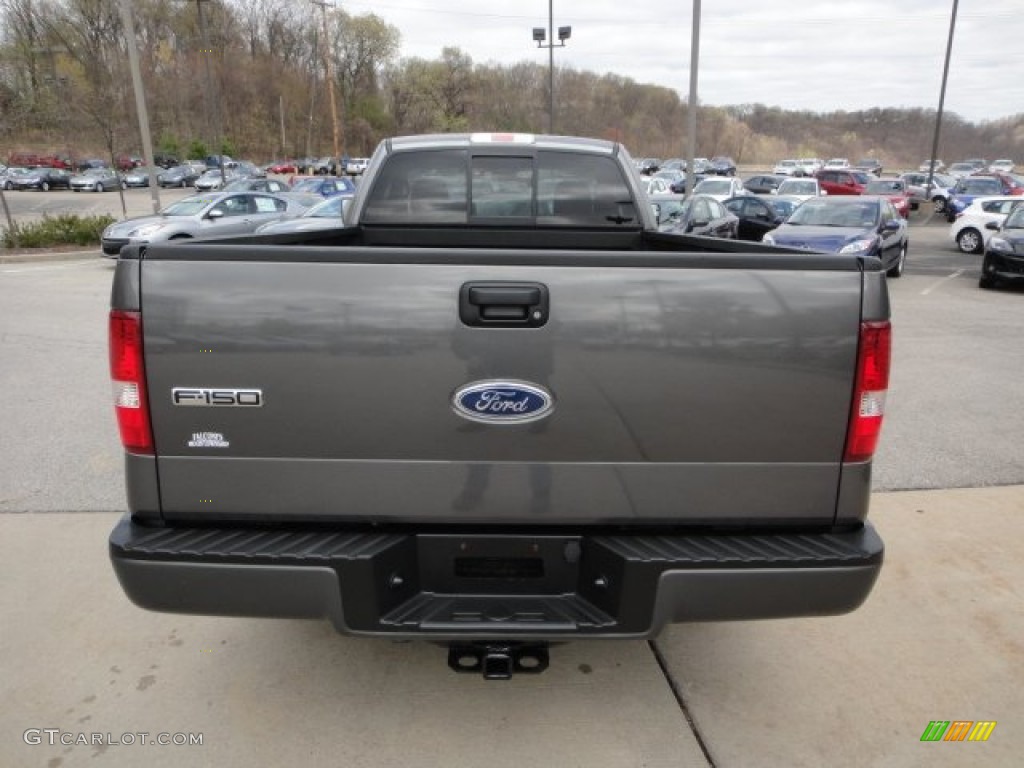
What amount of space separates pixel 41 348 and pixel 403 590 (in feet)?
26.7

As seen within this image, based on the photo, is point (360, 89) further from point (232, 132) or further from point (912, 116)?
point (912, 116)

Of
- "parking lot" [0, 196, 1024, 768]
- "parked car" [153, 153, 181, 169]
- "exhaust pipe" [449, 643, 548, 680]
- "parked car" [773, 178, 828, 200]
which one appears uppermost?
"parked car" [153, 153, 181, 169]

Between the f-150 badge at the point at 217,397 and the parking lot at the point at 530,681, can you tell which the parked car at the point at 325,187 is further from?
the f-150 badge at the point at 217,397

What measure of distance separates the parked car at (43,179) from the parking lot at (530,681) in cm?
5078

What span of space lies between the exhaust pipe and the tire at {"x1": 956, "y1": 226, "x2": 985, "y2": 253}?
2148 centimetres

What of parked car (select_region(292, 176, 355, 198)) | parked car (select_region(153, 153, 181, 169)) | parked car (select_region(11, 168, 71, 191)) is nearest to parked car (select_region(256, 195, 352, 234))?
parked car (select_region(292, 176, 355, 198))

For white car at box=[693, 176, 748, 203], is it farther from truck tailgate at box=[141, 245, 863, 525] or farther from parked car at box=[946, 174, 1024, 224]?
truck tailgate at box=[141, 245, 863, 525]

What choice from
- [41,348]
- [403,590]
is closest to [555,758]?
[403,590]

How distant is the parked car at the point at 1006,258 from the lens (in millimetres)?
12758

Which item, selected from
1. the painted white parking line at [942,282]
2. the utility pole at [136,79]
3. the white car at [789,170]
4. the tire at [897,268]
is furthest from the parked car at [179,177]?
the painted white parking line at [942,282]

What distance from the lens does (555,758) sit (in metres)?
2.52

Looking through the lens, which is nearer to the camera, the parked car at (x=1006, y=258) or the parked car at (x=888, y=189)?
the parked car at (x=1006, y=258)

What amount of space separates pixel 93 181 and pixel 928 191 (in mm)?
48500

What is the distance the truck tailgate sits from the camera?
2037 millimetres
